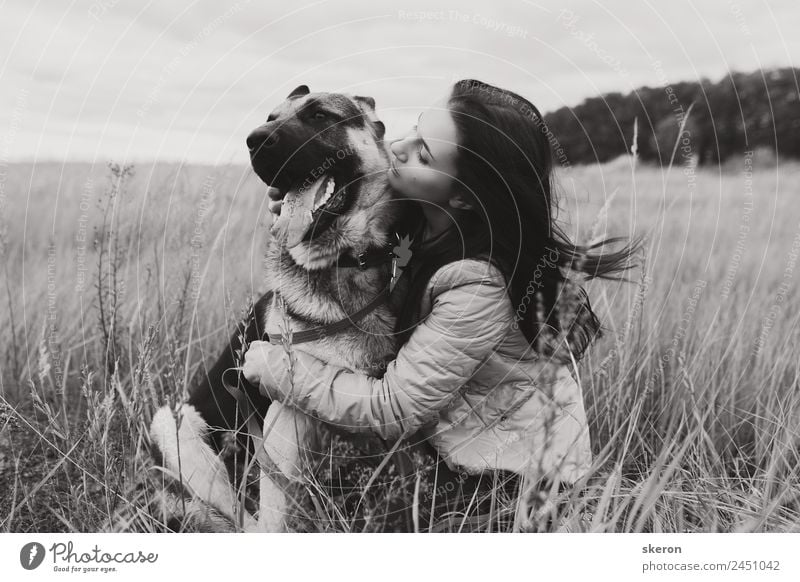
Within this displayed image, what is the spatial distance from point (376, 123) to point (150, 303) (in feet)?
4.30

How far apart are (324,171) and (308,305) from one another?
51 cm

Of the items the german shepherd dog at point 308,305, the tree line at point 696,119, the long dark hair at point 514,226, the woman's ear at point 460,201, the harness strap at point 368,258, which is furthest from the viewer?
the tree line at point 696,119

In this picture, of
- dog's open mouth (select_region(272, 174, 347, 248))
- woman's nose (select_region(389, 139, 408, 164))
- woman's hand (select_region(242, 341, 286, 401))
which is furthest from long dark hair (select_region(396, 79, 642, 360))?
woman's hand (select_region(242, 341, 286, 401))

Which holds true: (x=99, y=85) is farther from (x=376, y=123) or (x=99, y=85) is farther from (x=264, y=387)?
(x=264, y=387)

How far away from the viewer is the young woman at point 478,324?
2221 millimetres

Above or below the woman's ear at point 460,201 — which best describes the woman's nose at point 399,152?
above

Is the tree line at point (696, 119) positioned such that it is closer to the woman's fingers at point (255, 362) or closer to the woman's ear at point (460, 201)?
the woman's ear at point (460, 201)

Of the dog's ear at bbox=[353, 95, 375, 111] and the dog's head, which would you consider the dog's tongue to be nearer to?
the dog's head

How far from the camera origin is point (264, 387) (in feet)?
7.74

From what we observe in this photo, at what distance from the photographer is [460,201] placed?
2.31m

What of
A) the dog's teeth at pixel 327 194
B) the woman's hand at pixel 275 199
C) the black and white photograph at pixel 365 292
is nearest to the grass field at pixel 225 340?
the black and white photograph at pixel 365 292

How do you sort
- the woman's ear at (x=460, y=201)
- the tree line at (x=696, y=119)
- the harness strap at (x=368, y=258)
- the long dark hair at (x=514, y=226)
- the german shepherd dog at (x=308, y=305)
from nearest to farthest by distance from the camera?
the long dark hair at (x=514, y=226) → the woman's ear at (x=460, y=201) → the german shepherd dog at (x=308, y=305) → the harness strap at (x=368, y=258) → the tree line at (x=696, y=119)

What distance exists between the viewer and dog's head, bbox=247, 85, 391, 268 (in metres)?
2.36
